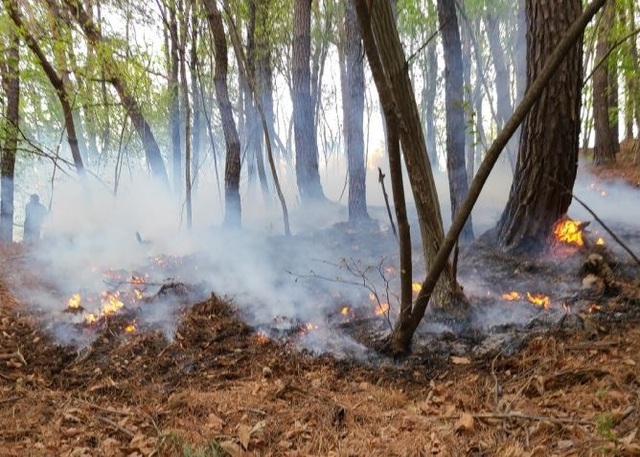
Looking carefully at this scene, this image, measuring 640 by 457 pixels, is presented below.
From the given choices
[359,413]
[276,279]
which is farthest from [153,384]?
[276,279]

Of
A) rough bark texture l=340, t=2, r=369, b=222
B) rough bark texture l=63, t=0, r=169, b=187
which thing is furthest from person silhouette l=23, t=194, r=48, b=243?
rough bark texture l=340, t=2, r=369, b=222

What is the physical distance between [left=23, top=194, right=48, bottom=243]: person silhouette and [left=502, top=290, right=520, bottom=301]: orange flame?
10818mm

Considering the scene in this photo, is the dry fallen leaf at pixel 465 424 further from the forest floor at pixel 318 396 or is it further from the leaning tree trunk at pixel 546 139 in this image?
the leaning tree trunk at pixel 546 139

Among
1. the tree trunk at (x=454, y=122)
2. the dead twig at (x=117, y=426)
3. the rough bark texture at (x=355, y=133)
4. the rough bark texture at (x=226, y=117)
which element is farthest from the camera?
the rough bark texture at (x=355, y=133)

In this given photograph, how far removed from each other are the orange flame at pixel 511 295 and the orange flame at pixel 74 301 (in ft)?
17.4

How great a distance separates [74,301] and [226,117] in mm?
4791

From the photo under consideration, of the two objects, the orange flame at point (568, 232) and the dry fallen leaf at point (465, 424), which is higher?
the orange flame at point (568, 232)

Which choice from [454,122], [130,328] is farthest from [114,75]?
[454,122]

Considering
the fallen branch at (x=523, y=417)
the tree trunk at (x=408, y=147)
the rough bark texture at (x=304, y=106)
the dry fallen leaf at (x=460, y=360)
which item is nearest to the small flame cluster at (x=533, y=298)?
the tree trunk at (x=408, y=147)

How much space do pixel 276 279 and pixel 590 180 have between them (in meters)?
8.99

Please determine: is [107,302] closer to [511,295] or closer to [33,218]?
[511,295]

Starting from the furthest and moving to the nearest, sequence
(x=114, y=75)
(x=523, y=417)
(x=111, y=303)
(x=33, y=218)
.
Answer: (x=33, y=218), (x=114, y=75), (x=111, y=303), (x=523, y=417)

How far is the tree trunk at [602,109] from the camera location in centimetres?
1044

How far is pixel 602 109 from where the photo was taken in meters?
11.1
